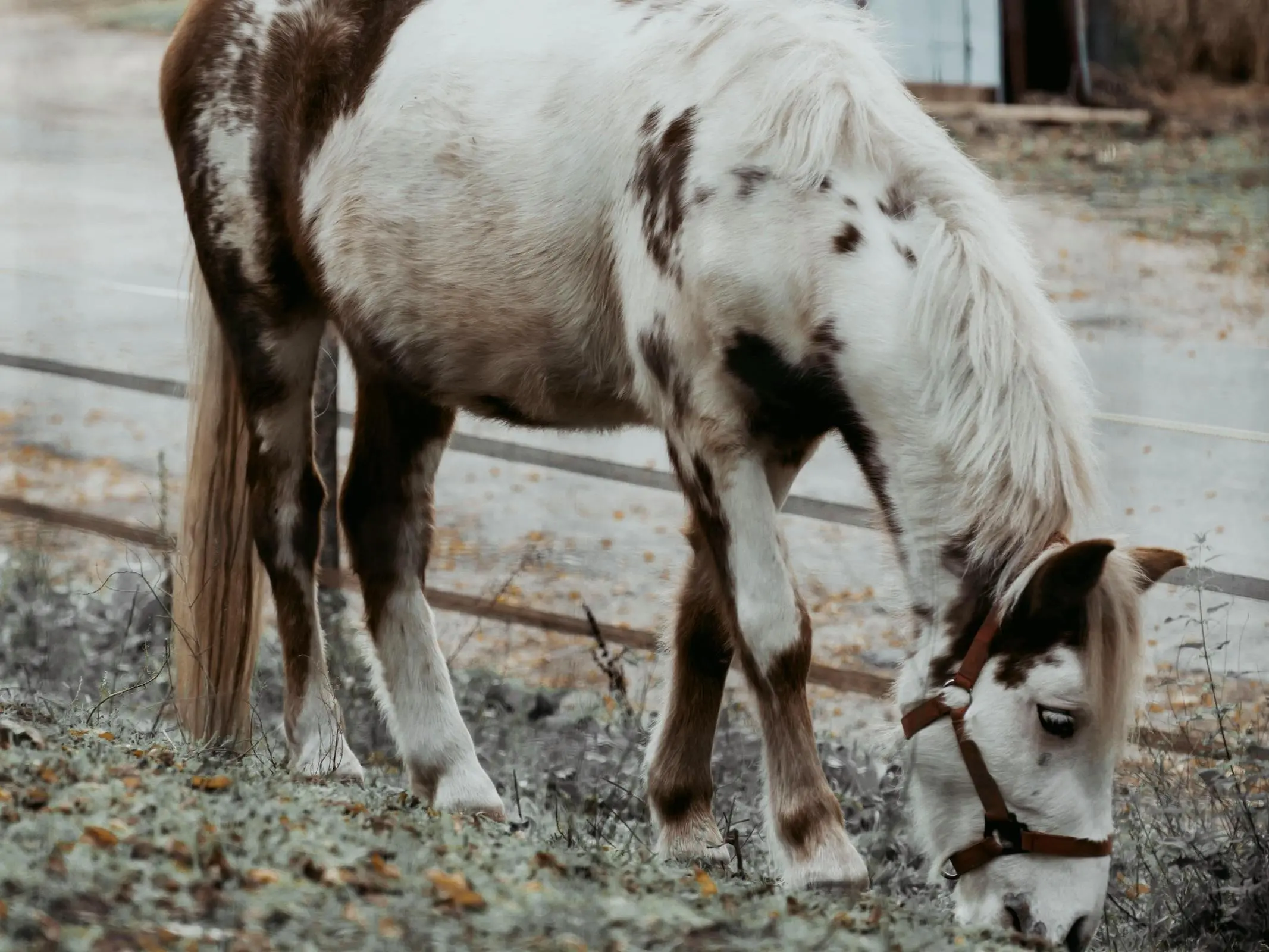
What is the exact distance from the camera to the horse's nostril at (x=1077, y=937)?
10.3ft

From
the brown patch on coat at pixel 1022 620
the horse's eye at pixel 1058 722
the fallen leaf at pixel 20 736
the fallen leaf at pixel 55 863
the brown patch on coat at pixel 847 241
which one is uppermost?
the brown patch on coat at pixel 847 241

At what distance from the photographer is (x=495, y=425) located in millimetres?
11086

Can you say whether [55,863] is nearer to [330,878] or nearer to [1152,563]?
[330,878]

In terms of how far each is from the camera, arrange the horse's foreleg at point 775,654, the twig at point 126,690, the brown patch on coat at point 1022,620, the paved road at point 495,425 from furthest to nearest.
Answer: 1. the paved road at point 495,425
2. the twig at point 126,690
3. the horse's foreleg at point 775,654
4. the brown patch on coat at point 1022,620

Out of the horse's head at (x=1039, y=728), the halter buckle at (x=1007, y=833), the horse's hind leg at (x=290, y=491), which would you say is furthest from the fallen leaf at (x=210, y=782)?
the halter buckle at (x=1007, y=833)

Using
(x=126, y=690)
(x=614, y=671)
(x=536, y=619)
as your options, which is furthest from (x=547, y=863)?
(x=536, y=619)

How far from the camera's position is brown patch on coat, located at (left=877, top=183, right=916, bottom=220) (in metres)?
3.28

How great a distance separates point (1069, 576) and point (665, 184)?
1168mm

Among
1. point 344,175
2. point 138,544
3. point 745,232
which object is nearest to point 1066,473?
point 745,232

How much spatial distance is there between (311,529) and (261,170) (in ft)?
3.34

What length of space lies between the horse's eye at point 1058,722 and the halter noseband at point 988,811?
14 centimetres

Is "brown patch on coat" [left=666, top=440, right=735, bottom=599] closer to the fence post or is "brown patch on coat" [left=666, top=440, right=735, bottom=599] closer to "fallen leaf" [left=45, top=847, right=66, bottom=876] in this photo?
"fallen leaf" [left=45, top=847, right=66, bottom=876]

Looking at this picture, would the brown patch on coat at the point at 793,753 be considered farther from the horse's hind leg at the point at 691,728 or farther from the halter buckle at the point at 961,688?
the horse's hind leg at the point at 691,728

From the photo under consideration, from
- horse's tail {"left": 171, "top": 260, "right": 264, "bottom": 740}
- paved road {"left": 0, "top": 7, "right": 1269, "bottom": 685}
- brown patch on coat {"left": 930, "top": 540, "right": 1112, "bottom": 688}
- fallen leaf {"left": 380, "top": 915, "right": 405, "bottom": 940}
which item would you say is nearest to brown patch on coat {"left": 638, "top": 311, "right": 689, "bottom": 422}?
brown patch on coat {"left": 930, "top": 540, "right": 1112, "bottom": 688}
